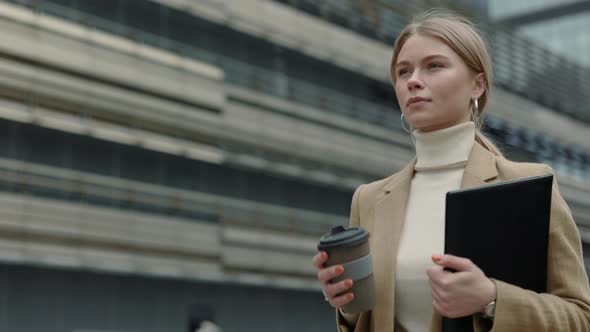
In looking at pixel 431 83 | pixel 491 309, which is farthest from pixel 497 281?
pixel 431 83

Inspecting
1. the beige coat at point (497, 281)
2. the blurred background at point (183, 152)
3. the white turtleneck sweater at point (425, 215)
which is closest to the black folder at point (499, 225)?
the beige coat at point (497, 281)

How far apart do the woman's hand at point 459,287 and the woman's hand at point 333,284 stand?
256 millimetres

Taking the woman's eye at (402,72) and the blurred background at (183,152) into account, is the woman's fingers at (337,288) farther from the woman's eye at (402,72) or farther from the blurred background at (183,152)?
the blurred background at (183,152)

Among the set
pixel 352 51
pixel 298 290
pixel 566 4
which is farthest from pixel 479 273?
pixel 566 4

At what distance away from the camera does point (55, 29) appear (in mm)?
19406

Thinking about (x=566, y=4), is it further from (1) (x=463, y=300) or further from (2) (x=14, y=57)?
(1) (x=463, y=300)

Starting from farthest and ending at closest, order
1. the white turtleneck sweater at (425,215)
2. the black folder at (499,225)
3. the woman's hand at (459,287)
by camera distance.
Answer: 1. the white turtleneck sweater at (425,215)
2. the black folder at (499,225)
3. the woman's hand at (459,287)

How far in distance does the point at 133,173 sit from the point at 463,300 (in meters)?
19.5

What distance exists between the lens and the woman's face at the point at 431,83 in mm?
2582

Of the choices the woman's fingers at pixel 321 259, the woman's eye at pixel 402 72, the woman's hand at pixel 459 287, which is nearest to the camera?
the woman's hand at pixel 459 287

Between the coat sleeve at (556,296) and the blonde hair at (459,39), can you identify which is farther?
the blonde hair at (459,39)

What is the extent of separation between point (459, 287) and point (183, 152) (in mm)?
19940

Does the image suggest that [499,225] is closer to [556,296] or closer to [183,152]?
[556,296]

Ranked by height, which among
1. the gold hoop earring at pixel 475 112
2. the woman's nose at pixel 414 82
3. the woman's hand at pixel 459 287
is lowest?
the woman's hand at pixel 459 287
